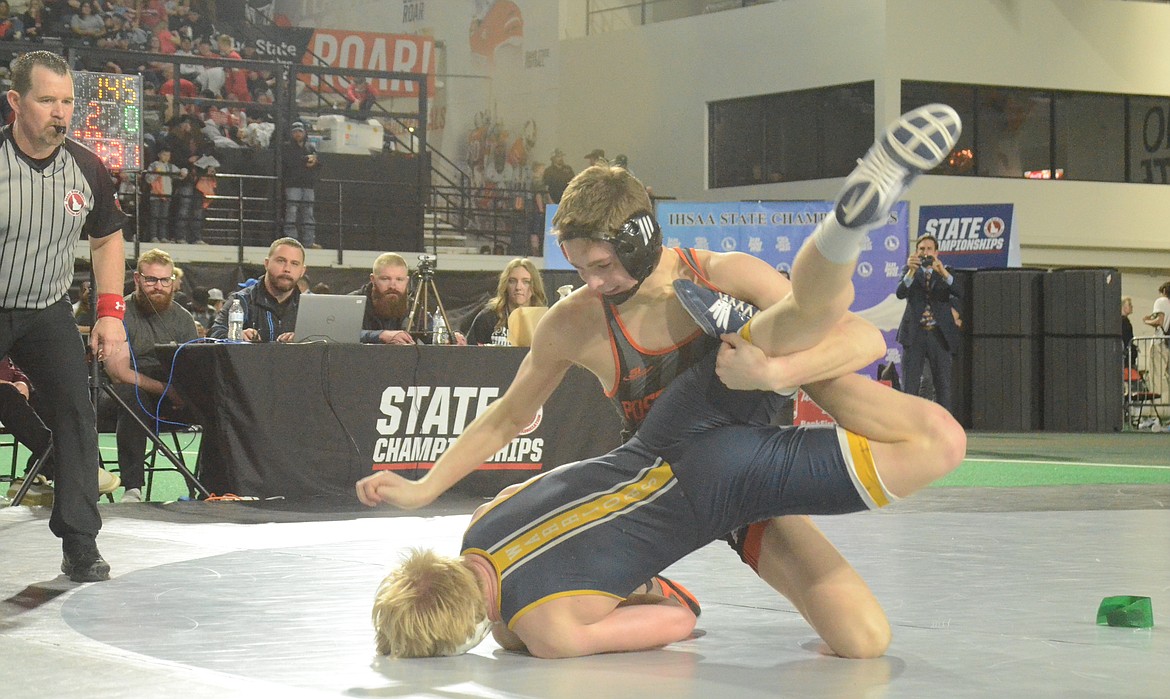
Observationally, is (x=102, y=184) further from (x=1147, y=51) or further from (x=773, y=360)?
(x=1147, y=51)

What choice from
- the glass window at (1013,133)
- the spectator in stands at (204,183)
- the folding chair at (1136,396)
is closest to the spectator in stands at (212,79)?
the spectator in stands at (204,183)

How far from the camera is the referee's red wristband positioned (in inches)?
181

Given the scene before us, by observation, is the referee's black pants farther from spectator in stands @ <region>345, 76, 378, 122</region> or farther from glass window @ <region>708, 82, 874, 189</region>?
glass window @ <region>708, 82, 874, 189</region>

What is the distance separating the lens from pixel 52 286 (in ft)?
14.7

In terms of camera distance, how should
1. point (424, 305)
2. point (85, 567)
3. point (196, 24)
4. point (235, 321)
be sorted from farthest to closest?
point (196, 24) < point (424, 305) < point (235, 321) < point (85, 567)

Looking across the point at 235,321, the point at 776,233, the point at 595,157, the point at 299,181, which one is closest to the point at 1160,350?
the point at 776,233

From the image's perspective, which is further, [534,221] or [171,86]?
[534,221]

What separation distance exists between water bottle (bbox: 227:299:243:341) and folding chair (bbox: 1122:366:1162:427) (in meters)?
11.4

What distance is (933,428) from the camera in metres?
3.14

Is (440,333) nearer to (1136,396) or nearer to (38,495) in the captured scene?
(38,495)

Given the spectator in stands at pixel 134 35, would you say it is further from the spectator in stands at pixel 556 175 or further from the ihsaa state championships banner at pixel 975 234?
the ihsaa state championships banner at pixel 975 234

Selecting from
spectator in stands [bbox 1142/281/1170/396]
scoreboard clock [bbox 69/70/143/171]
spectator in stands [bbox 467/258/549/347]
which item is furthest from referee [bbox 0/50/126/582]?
spectator in stands [bbox 1142/281/1170/396]

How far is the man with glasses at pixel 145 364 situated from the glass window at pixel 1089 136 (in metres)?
16.3

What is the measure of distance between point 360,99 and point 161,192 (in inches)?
149
